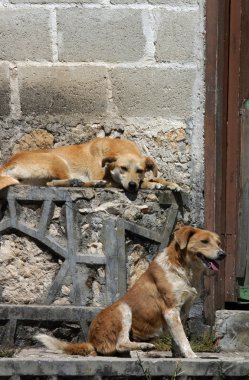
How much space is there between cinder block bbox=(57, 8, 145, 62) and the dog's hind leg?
257cm

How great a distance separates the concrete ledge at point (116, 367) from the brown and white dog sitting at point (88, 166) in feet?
6.94

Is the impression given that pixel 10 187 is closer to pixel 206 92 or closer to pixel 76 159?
pixel 76 159

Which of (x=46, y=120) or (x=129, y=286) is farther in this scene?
(x=46, y=120)

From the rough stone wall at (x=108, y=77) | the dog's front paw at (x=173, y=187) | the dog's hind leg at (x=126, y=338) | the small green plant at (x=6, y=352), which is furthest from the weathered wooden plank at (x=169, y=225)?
the small green plant at (x=6, y=352)

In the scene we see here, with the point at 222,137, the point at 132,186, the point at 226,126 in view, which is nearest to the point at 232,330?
the point at 132,186

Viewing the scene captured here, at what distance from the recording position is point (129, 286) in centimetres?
884

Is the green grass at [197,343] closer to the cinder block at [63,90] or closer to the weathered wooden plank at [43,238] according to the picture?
the weathered wooden plank at [43,238]

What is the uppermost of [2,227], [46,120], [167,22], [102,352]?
[167,22]

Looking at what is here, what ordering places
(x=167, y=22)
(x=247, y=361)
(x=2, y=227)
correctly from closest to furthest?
(x=247, y=361)
(x=2, y=227)
(x=167, y=22)

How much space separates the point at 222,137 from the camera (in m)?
9.44

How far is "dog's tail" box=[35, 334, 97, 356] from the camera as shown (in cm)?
791

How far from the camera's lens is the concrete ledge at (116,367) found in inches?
285

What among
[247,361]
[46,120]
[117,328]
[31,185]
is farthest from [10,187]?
[247,361]

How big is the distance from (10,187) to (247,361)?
2592 millimetres
